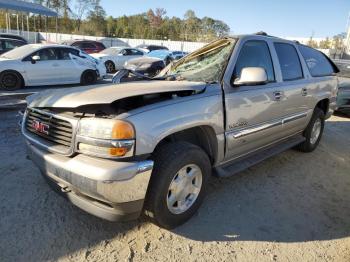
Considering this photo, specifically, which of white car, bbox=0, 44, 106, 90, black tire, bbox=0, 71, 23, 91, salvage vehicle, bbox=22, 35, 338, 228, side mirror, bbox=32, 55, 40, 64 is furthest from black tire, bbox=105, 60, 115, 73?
salvage vehicle, bbox=22, 35, 338, 228

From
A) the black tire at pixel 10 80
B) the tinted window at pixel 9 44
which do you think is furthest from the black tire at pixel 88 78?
the tinted window at pixel 9 44

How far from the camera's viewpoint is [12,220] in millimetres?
3285

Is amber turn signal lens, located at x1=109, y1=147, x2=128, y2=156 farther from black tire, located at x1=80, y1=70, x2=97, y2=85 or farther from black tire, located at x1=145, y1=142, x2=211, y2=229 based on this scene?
black tire, located at x1=80, y1=70, x2=97, y2=85

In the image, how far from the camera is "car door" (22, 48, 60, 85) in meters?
11.0

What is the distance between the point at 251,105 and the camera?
3875 mm

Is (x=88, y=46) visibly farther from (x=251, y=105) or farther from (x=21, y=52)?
(x=251, y=105)

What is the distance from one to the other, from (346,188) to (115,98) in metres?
3.36

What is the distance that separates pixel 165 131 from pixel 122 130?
1.31 ft

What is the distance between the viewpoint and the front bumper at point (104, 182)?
2643mm

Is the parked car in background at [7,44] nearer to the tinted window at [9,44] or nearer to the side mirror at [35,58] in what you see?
the tinted window at [9,44]

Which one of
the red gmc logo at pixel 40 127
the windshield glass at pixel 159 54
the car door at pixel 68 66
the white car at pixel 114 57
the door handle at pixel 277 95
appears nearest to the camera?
the red gmc logo at pixel 40 127

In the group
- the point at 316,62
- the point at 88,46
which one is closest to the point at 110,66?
the point at 88,46

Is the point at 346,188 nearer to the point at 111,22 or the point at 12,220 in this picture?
the point at 12,220

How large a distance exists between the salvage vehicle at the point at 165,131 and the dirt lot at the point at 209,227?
0.29 m
